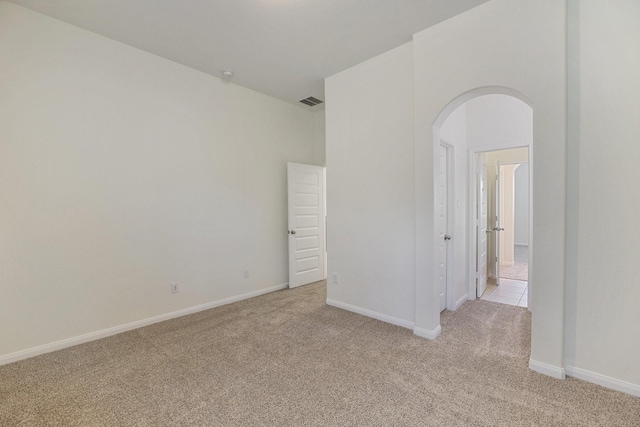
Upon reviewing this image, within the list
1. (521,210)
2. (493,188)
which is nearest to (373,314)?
(493,188)

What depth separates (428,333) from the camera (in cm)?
279

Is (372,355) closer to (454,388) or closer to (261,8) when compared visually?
(454,388)

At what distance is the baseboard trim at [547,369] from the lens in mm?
2102

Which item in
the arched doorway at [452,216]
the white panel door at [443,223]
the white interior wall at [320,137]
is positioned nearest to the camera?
the arched doorway at [452,216]

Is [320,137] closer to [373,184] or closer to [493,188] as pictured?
[373,184]

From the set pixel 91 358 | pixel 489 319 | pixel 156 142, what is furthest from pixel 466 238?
pixel 91 358

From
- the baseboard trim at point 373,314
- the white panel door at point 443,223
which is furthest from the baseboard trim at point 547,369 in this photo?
the white panel door at point 443,223

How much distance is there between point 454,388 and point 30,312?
141 inches

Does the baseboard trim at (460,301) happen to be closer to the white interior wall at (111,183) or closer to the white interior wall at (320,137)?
the white interior wall at (111,183)

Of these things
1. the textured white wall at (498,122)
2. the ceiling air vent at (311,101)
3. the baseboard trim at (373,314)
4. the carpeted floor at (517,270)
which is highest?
the ceiling air vent at (311,101)

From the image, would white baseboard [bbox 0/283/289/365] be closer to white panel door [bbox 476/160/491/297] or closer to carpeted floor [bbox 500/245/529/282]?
white panel door [bbox 476/160/491/297]

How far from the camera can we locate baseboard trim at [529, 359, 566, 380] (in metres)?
2.10

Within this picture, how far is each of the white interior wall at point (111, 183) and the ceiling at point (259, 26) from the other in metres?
0.29

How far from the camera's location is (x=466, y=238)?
A: 399cm
